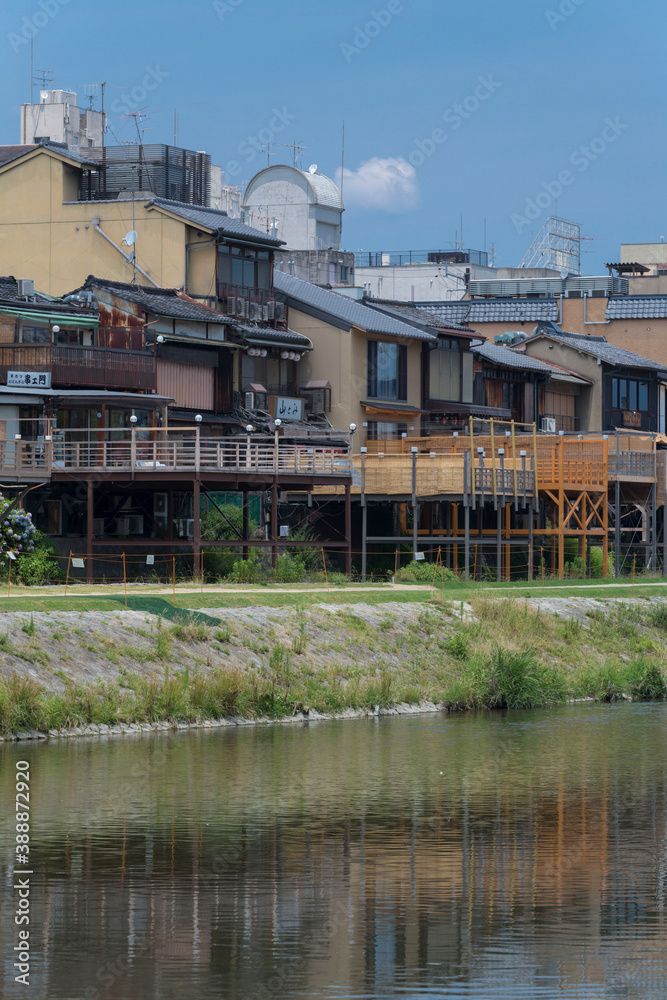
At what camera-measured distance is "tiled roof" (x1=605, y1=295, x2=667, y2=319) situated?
9494cm

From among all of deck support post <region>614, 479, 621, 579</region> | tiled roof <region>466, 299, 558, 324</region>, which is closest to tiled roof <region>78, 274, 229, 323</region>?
deck support post <region>614, 479, 621, 579</region>

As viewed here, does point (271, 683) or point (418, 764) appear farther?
point (271, 683)

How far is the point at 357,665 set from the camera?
39062 mm

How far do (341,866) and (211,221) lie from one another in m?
51.5

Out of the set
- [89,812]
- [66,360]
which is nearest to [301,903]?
[89,812]

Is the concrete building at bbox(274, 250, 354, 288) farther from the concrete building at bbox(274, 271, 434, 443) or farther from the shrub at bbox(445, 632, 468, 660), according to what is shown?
the shrub at bbox(445, 632, 468, 660)

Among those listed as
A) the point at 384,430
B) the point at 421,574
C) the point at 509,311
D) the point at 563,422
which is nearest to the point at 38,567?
the point at 421,574

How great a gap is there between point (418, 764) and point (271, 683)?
24.6 feet

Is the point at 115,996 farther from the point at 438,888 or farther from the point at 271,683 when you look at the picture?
the point at 271,683

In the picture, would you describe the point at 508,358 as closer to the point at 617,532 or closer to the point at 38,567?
the point at 617,532

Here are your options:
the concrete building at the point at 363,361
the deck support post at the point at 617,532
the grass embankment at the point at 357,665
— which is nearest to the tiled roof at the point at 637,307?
the concrete building at the point at 363,361

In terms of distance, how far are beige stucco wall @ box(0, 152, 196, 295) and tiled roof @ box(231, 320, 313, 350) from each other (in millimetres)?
4160

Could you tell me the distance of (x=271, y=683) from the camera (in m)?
35.8

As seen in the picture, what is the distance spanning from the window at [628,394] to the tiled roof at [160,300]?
97.9 feet
